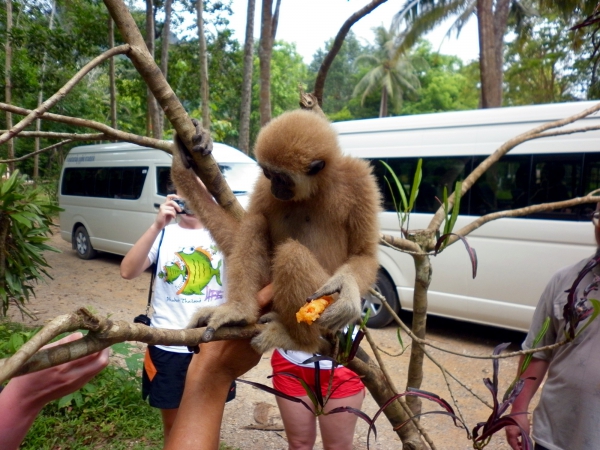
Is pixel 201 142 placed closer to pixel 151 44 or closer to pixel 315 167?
pixel 315 167

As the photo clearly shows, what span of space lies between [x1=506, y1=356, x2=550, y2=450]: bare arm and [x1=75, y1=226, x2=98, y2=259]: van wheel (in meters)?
11.5

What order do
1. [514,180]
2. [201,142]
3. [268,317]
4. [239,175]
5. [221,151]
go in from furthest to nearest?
[221,151] → [239,175] → [514,180] → [268,317] → [201,142]

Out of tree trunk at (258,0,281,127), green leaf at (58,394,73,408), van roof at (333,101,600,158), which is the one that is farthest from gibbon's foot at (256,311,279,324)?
tree trunk at (258,0,281,127)

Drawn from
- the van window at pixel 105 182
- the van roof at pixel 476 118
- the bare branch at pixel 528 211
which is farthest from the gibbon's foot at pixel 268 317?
the van window at pixel 105 182

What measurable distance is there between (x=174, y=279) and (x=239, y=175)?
6039 millimetres

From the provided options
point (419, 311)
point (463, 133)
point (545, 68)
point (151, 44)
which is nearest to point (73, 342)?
point (419, 311)

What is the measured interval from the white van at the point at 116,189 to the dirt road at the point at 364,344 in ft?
3.01

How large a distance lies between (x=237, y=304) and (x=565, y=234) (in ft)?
16.0

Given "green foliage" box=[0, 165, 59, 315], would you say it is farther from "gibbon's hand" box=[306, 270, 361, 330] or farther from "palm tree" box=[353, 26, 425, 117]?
"palm tree" box=[353, 26, 425, 117]

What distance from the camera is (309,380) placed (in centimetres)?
297

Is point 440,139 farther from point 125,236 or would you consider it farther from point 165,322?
point 125,236

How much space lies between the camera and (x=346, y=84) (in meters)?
58.9

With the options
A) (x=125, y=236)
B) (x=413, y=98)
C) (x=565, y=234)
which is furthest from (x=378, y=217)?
(x=413, y=98)

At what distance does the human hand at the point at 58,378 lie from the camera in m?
1.55
